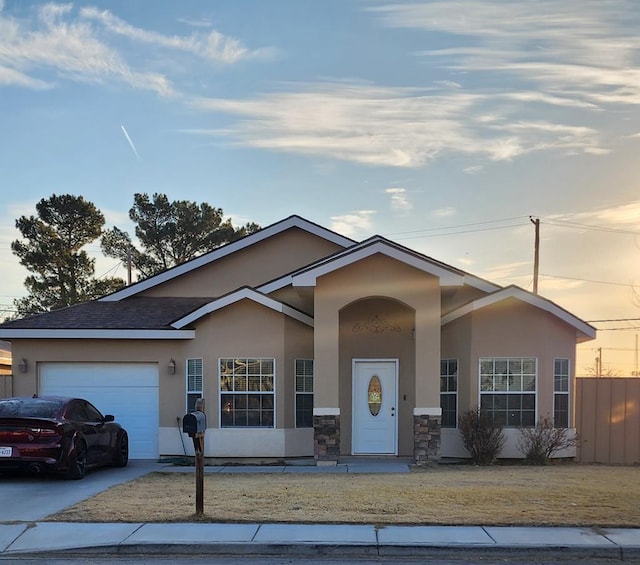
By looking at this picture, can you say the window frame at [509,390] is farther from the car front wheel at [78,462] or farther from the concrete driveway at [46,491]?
the car front wheel at [78,462]

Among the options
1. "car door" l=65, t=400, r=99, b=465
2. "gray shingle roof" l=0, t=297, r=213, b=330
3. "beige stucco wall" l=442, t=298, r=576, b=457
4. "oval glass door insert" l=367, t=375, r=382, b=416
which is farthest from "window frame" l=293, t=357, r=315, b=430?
"car door" l=65, t=400, r=99, b=465

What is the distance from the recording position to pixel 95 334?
17.1 m

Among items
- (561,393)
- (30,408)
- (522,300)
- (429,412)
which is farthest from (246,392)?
(561,393)

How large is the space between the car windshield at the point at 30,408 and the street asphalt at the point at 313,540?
357 cm

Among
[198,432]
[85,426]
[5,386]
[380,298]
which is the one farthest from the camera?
[5,386]

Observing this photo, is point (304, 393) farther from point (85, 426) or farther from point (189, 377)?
point (85, 426)

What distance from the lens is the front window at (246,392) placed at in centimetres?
1667

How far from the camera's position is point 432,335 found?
51.7 ft

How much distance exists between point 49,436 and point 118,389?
16.6ft

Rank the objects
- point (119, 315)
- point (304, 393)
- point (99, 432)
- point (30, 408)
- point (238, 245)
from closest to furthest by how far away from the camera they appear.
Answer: point (30, 408)
point (99, 432)
point (304, 393)
point (119, 315)
point (238, 245)

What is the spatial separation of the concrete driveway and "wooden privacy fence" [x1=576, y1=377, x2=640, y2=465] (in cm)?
1007

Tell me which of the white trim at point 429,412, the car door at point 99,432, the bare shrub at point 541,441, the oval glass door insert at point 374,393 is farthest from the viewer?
the oval glass door insert at point 374,393

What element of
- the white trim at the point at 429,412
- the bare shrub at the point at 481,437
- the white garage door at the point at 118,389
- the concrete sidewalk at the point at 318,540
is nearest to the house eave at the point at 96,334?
the white garage door at the point at 118,389

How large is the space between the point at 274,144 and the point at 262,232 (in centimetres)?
229
